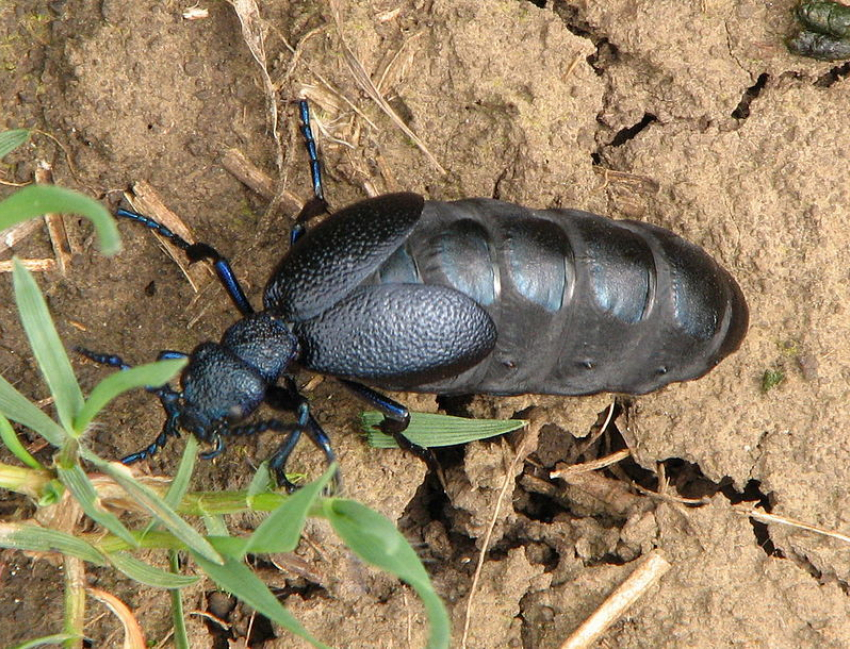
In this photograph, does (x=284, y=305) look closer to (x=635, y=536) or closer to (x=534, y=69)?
(x=534, y=69)

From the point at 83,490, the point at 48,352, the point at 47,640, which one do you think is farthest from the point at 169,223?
the point at 47,640

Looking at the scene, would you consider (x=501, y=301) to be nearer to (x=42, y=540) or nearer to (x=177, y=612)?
(x=177, y=612)

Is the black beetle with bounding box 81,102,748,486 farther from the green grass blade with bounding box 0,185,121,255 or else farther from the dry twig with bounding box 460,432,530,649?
the green grass blade with bounding box 0,185,121,255

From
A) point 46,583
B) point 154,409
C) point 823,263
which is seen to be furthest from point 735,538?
point 46,583

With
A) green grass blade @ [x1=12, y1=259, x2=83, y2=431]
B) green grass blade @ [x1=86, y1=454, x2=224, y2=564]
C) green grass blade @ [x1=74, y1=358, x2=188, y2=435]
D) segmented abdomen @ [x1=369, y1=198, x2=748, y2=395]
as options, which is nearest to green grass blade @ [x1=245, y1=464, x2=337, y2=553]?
green grass blade @ [x1=86, y1=454, x2=224, y2=564]

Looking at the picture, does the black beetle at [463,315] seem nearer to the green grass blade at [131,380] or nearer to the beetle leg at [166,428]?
the beetle leg at [166,428]

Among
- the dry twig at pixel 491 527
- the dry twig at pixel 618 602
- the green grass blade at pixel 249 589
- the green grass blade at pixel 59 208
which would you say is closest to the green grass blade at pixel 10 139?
the green grass blade at pixel 59 208
